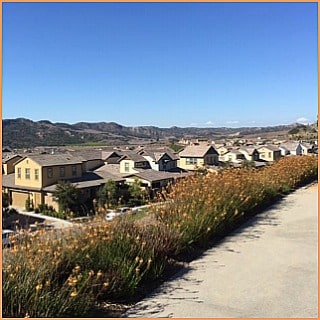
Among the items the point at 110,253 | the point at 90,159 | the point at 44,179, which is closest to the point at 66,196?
the point at 44,179

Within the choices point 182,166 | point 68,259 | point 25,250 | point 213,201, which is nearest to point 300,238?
point 213,201

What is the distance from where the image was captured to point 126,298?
3035mm

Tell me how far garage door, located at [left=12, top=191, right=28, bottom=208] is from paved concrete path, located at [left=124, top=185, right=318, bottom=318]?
25.8 m

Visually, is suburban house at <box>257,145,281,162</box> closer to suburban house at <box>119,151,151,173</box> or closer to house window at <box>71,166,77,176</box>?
suburban house at <box>119,151,151,173</box>

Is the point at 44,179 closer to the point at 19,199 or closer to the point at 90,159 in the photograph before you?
the point at 19,199

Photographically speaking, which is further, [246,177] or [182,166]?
[182,166]

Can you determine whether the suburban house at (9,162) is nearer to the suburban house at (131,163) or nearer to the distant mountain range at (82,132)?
the distant mountain range at (82,132)

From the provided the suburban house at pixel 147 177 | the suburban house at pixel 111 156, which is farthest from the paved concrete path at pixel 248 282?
the suburban house at pixel 111 156

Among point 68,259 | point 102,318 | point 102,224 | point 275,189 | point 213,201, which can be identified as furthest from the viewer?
point 275,189

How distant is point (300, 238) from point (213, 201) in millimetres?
1089

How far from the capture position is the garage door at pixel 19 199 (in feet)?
94.2

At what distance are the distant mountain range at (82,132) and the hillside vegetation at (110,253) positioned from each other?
7.23 m

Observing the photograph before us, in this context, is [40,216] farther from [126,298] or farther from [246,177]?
[126,298]

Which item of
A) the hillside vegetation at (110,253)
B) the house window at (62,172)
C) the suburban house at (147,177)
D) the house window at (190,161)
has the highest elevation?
the hillside vegetation at (110,253)
